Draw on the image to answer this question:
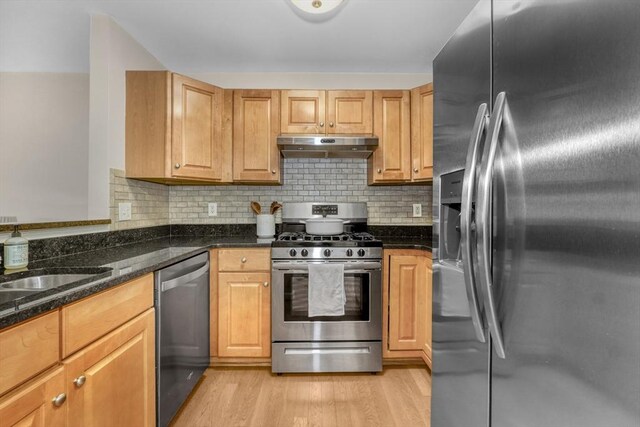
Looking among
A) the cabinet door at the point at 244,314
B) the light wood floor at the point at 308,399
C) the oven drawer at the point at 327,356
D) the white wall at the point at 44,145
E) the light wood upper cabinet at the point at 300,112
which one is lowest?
the light wood floor at the point at 308,399

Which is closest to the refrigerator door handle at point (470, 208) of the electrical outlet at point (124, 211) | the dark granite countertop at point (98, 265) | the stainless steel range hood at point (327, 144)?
the dark granite countertop at point (98, 265)

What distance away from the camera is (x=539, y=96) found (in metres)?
0.65

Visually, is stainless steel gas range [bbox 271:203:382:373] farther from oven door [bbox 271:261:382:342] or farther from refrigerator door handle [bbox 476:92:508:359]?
refrigerator door handle [bbox 476:92:508:359]

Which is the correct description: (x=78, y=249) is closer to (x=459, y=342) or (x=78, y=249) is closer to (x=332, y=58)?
(x=459, y=342)

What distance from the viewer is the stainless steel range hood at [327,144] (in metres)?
2.55

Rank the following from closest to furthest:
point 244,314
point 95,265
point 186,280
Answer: point 95,265, point 186,280, point 244,314

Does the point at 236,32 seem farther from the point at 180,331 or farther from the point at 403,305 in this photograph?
the point at 403,305

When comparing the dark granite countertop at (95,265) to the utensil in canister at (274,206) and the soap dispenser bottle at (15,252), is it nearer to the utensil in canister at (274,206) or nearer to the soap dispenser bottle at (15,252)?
the soap dispenser bottle at (15,252)

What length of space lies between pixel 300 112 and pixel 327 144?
→ 1.35 feet

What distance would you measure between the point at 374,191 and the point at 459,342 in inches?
84.0

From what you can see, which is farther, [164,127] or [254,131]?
[254,131]

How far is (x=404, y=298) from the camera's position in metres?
2.45

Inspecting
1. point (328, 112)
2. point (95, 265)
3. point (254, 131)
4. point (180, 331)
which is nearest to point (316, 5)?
point (328, 112)

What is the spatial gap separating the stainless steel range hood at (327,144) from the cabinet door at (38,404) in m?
1.98
